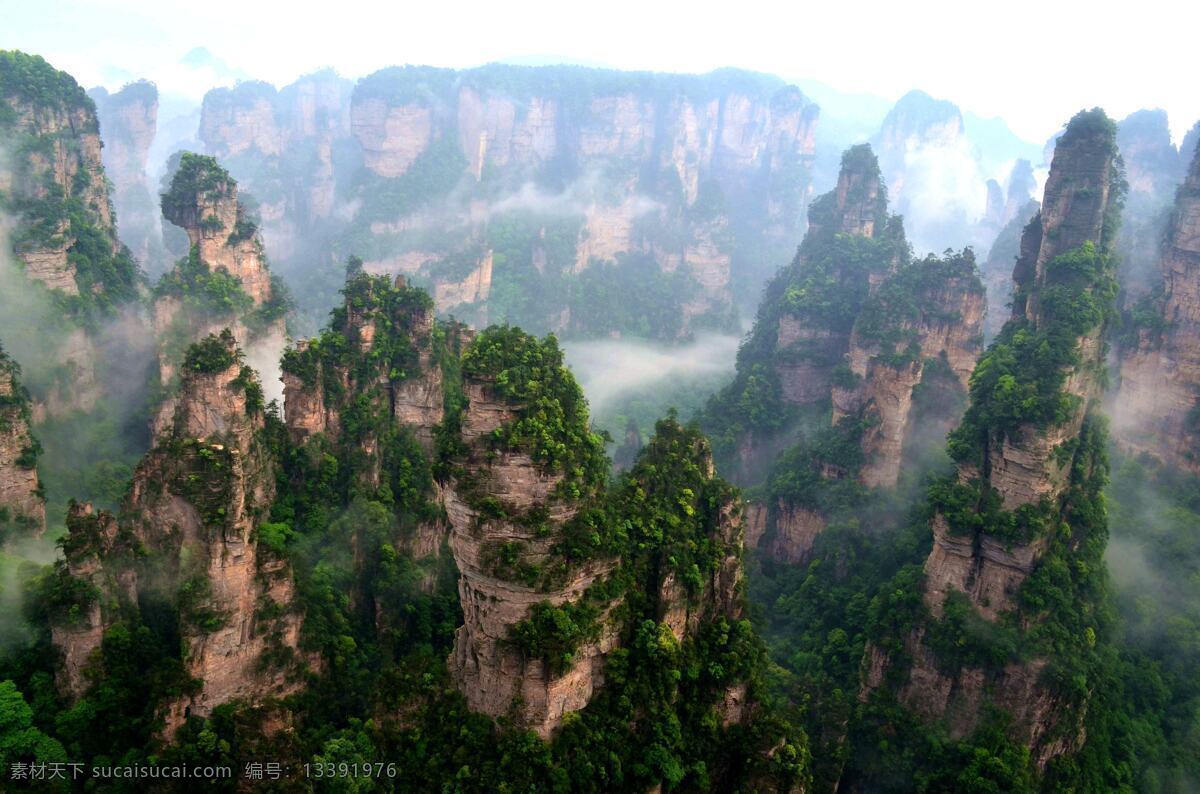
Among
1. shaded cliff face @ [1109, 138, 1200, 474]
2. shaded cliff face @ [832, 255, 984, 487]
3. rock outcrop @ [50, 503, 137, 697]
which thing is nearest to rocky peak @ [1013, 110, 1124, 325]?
shaded cliff face @ [1109, 138, 1200, 474]

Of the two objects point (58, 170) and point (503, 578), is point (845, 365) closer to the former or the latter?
point (503, 578)

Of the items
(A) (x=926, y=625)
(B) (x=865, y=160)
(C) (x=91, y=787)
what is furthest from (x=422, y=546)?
(B) (x=865, y=160)

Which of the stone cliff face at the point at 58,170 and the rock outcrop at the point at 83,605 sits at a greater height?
the stone cliff face at the point at 58,170

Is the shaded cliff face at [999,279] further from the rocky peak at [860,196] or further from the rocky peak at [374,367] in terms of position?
the rocky peak at [374,367]

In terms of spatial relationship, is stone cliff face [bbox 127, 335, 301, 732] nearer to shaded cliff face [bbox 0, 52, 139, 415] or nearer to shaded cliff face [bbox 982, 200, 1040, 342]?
shaded cliff face [bbox 0, 52, 139, 415]

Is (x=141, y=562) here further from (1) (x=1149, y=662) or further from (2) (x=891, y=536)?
(1) (x=1149, y=662)

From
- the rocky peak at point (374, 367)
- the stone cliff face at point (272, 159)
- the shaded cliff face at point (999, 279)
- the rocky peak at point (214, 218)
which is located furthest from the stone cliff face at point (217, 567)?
the stone cliff face at point (272, 159)
